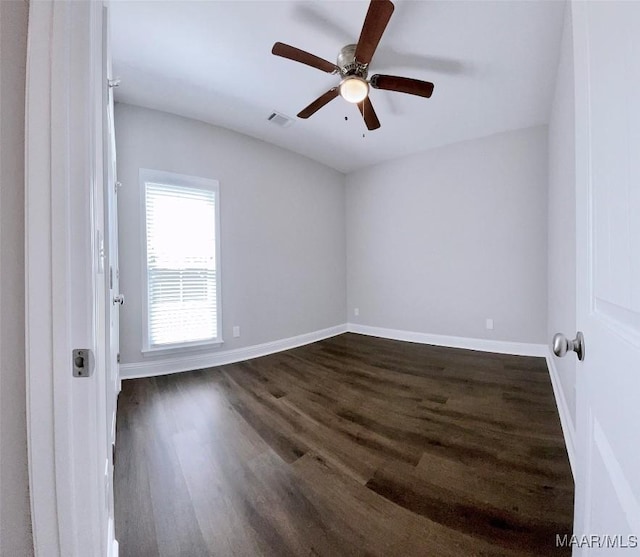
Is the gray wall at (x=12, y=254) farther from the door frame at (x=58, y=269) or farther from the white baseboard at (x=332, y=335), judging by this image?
the white baseboard at (x=332, y=335)

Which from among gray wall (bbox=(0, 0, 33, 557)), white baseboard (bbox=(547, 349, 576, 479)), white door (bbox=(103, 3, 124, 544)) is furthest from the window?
white baseboard (bbox=(547, 349, 576, 479))

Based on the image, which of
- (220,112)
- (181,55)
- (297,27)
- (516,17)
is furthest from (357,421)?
(220,112)

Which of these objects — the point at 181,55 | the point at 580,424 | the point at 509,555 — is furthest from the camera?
the point at 181,55

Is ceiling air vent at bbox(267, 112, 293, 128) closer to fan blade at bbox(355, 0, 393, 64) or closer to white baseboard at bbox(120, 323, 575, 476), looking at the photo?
fan blade at bbox(355, 0, 393, 64)

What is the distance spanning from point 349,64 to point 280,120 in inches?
47.1

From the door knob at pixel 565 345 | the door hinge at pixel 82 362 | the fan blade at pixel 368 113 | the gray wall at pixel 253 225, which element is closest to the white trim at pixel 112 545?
the door hinge at pixel 82 362

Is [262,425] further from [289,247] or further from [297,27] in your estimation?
[297,27]

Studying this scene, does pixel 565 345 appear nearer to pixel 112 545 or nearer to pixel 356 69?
pixel 112 545

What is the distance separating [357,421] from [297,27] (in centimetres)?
260

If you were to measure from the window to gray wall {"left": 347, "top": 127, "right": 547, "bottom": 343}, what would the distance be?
91.7 inches

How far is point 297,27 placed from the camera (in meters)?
1.72

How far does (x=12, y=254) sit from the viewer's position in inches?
17.9

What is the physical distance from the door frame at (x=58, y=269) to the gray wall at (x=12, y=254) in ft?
0.10

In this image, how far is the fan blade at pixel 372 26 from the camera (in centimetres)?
129
